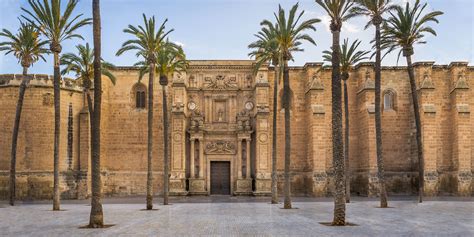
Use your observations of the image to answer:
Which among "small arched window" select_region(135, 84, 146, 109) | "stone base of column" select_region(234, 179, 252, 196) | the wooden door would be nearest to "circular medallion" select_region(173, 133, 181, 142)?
the wooden door

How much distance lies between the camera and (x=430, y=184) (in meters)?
35.7

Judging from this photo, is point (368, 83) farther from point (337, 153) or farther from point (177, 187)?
point (337, 153)

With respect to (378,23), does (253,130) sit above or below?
below

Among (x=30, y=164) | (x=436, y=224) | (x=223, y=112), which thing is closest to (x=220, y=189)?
(x=223, y=112)

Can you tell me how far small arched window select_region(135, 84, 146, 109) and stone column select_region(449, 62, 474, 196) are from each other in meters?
24.3

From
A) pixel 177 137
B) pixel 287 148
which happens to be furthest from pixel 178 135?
pixel 287 148

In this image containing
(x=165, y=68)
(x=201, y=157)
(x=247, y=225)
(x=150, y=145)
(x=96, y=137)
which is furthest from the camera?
(x=201, y=157)

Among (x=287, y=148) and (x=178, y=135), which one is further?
(x=178, y=135)

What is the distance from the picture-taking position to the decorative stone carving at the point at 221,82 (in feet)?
129

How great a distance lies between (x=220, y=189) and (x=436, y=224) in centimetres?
2398

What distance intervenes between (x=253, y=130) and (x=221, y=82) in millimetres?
4740

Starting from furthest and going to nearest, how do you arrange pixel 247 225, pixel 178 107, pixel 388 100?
pixel 388 100 → pixel 178 107 → pixel 247 225

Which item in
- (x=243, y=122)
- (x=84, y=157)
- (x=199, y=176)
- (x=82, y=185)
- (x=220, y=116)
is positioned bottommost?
(x=82, y=185)

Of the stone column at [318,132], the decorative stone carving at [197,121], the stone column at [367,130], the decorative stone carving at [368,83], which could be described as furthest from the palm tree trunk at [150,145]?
the decorative stone carving at [368,83]
